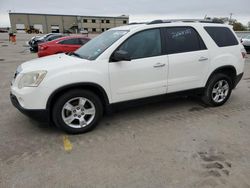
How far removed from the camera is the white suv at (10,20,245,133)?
3449 millimetres

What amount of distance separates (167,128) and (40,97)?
215cm

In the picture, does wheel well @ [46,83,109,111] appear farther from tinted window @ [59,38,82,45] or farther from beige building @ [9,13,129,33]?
beige building @ [9,13,129,33]

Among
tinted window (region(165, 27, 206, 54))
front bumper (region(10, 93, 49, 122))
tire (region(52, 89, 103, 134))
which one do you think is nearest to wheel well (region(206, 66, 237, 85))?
tinted window (region(165, 27, 206, 54))

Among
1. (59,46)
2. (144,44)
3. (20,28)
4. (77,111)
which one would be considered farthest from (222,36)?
(20,28)

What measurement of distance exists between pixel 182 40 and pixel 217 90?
4.73ft

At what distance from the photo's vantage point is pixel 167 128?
13.0ft

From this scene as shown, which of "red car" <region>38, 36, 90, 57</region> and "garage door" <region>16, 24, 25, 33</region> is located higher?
"garage door" <region>16, 24, 25, 33</region>

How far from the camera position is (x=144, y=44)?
3998 mm

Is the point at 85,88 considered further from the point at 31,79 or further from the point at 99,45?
the point at 99,45

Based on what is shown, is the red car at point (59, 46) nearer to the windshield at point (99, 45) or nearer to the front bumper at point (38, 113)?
the windshield at point (99, 45)

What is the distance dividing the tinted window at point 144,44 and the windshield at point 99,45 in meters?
0.21

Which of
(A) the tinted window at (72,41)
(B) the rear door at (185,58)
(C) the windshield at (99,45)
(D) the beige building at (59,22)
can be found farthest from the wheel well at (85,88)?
(D) the beige building at (59,22)

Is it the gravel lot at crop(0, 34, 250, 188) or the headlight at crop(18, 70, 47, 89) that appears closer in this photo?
the gravel lot at crop(0, 34, 250, 188)

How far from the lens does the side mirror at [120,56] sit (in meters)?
3.57
